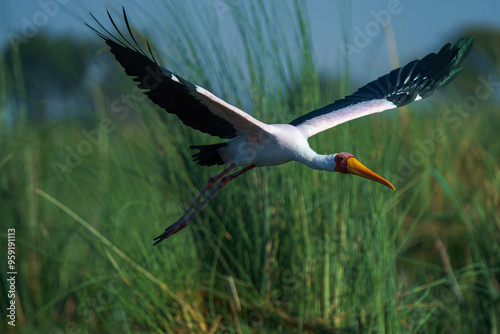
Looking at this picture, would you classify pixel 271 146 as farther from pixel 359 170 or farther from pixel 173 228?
pixel 173 228

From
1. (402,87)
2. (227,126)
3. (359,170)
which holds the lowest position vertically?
(359,170)

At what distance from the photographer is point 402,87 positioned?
3.40m

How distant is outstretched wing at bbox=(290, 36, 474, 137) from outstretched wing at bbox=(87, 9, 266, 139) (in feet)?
1.50

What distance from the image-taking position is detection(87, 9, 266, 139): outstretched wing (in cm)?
228

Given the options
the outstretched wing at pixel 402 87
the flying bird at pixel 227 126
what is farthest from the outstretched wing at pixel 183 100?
the outstretched wing at pixel 402 87

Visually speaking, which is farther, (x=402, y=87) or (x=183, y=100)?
(x=402, y=87)

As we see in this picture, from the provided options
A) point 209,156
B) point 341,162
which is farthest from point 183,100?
point 341,162

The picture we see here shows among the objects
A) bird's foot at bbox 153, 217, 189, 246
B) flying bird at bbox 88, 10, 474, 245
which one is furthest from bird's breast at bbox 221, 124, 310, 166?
bird's foot at bbox 153, 217, 189, 246

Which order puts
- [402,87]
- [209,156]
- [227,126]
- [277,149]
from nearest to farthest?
1. [277,149]
2. [227,126]
3. [209,156]
4. [402,87]

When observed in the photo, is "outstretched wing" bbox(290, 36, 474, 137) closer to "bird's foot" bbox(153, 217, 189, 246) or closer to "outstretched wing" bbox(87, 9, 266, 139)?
"outstretched wing" bbox(87, 9, 266, 139)

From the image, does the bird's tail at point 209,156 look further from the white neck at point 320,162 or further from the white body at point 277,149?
the white neck at point 320,162

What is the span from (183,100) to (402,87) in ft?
4.75

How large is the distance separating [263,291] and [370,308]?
59 centimetres

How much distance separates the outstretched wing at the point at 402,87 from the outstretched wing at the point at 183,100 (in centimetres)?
46
